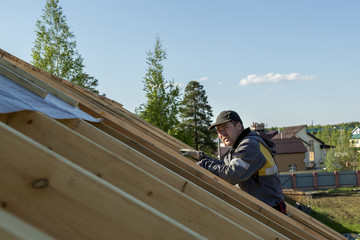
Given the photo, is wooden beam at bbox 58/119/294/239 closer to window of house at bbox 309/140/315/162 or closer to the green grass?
the green grass

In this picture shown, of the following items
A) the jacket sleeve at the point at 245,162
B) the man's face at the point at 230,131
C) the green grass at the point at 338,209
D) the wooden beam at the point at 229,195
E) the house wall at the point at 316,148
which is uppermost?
the house wall at the point at 316,148

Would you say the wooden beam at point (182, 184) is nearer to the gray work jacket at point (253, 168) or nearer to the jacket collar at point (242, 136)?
the gray work jacket at point (253, 168)

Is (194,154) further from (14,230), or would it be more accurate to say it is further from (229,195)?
(14,230)

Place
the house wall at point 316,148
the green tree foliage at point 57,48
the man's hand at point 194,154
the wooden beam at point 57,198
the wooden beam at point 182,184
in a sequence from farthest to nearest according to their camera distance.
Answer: the house wall at point 316,148 → the green tree foliage at point 57,48 → the man's hand at point 194,154 → the wooden beam at point 182,184 → the wooden beam at point 57,198

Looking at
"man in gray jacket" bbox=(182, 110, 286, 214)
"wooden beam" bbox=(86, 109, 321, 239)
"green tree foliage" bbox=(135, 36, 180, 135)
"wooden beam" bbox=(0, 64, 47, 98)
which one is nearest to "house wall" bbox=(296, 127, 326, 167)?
"green tree foliage" bbox=(135, 36, 180, 135)

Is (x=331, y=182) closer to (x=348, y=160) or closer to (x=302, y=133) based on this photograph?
(x=348, y=160)

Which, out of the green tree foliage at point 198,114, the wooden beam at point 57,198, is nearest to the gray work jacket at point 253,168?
the wooden beam at point 57,198

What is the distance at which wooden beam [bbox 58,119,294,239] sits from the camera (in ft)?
6.74

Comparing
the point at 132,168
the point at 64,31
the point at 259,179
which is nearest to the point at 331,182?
the point at 64,31

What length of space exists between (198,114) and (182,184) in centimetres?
4374

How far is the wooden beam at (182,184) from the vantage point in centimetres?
206

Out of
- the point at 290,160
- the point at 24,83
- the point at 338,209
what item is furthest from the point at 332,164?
the point at 24,83

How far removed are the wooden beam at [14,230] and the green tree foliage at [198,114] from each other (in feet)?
139

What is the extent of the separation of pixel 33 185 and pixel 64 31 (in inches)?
620
